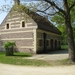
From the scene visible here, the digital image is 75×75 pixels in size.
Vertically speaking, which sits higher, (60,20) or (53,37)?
(60,20)

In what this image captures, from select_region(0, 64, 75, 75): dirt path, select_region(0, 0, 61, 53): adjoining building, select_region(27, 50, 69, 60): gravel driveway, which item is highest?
select_region(0, 0, 61, 53): adjoining building

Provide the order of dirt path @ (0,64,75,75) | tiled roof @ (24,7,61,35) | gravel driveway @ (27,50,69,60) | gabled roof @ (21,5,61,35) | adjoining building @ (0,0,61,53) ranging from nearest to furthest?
dirt path @ (0,64,75,75), gabled roof @ (21,5,61,35), tiled roof @ (24,7,61,35), gravel driveway @ (27,50,69,60), adjoining building @ (0,0,61,53)

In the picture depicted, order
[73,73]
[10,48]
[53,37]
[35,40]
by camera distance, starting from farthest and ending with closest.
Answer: [53,37]
[35,40]
[10,48]
[73,73]

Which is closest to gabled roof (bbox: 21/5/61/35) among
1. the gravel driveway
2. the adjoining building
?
the adjoining building

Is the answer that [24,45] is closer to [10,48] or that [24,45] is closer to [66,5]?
[10,48]

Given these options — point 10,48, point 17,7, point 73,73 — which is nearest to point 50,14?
point 17,7

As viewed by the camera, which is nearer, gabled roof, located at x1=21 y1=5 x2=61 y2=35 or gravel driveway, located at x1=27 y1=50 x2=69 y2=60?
gabled roof, located at x1=21 y1=5 x2=61 y2=35

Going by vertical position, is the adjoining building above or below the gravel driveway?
above

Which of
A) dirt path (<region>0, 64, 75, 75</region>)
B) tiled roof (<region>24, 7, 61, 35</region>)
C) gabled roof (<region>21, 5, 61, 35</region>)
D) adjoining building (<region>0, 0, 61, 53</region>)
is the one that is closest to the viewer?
dirt path (<region>0, 64, 75, 75</region>)

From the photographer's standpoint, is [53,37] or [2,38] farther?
[53,37]

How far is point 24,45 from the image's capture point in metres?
27.0

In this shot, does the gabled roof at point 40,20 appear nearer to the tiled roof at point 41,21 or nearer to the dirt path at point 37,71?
the tiled roof at point 41,21

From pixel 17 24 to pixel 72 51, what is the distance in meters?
14.0

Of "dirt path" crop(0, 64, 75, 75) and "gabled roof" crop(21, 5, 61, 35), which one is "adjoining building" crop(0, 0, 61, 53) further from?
"dirt path" crop(0, 64, 75, 75)
